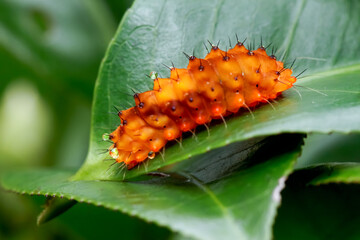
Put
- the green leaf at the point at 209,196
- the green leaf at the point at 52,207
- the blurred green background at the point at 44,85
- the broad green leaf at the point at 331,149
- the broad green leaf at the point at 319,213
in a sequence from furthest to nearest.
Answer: the blurred green background at the point at 44,85
the broad green leaf at the point at 331,149
the green leaf at the point at 52,207
the broad green leaf at the point at 319,213
the green leaf at the point at 209,196

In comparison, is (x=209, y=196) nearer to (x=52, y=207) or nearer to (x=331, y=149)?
(x=52, y=207)

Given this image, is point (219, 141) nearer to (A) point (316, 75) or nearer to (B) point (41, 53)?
(A) point (316, 75)

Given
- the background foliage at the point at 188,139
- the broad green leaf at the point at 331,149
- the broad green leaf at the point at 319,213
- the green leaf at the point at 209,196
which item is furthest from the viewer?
the broad green leaf at the point at 331,149

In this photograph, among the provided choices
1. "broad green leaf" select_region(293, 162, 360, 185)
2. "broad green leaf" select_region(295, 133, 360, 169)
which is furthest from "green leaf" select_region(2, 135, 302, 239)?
"broad green leaf" select_region(295, 133, 360, 169)

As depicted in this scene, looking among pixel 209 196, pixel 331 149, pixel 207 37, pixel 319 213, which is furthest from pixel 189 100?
pixel 331 149

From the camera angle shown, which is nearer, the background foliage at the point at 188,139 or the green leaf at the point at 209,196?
the green leaf at the point at 209,196

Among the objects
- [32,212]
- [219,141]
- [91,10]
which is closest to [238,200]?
[219,141]

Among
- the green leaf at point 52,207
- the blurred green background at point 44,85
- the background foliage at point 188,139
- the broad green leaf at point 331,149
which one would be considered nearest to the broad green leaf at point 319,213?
the background foliage at point 188,139

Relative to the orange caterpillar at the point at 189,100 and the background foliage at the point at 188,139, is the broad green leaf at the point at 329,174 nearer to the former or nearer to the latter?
the background foliage at the point at 188,139
